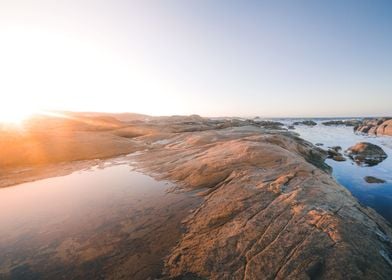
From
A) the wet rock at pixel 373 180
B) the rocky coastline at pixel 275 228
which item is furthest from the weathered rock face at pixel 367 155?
the rocky coastline at pixel 275 228

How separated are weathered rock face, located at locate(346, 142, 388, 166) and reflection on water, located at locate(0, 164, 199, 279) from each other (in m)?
20.8

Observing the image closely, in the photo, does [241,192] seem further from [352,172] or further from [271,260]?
[352,172]

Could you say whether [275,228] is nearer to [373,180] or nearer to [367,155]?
[373,180]

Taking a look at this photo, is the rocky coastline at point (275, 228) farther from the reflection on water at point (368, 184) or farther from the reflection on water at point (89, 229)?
the reflection on water at point (368, 184)

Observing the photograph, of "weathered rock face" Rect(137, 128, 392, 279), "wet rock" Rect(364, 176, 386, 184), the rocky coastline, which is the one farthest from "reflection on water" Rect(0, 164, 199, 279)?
"wet rock" Rect(364, 176, 386, 184)

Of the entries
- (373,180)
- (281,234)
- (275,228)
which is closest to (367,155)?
(373,180)

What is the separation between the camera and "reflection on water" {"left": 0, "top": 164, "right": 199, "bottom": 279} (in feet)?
20.3

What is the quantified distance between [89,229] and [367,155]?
91.6ft

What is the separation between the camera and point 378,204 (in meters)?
12.1

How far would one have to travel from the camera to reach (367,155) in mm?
24328

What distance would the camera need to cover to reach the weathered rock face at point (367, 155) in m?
22.3

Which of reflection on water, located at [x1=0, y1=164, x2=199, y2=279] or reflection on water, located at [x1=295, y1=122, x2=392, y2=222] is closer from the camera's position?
reflection on water, located at [x1=0, y1=164, x2=199, y2=279]

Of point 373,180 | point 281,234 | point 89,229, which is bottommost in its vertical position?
point 373,180

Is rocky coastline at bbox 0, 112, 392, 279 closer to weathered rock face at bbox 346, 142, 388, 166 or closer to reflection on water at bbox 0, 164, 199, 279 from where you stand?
reflection on water at bbox 0, 164, 199, 279
